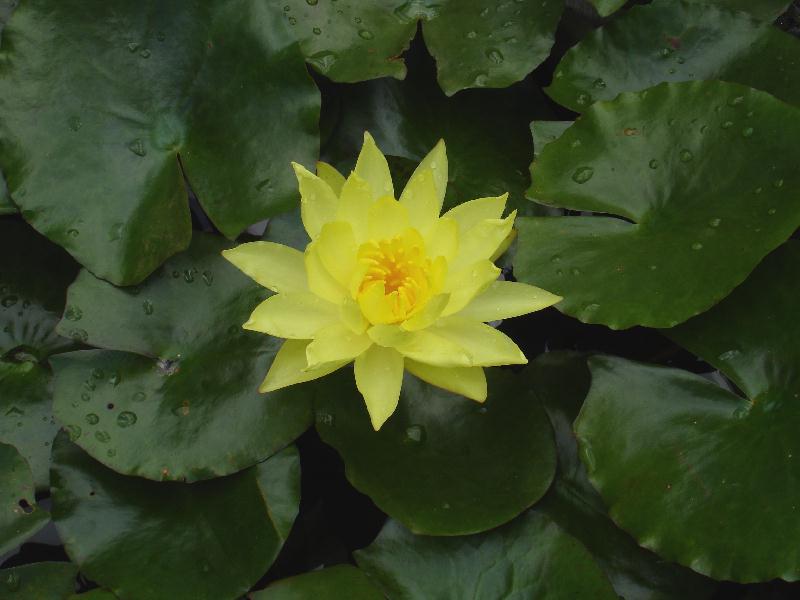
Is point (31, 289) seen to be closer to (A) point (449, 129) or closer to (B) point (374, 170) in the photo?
(B) point (374, 170)

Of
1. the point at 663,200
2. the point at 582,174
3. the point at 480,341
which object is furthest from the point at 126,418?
the point at 663,200

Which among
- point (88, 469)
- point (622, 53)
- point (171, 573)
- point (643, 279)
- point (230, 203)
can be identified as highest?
point (622, 53)

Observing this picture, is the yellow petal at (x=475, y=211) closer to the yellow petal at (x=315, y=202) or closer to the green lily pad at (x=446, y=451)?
the yellow petal at (x=315, y=202)

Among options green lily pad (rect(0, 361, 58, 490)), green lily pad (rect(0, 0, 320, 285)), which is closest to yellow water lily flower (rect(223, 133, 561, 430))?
green lily pad (rect(0, 0, 320, 285))

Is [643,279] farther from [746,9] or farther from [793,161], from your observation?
[746,9]

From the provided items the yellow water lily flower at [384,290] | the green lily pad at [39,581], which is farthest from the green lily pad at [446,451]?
the green lily pad at [39,581]

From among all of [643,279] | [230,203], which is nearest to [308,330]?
→ [230,203]
